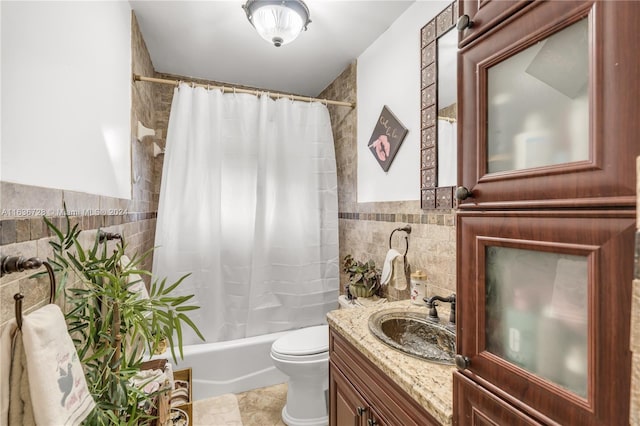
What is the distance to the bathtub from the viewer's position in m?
2.04

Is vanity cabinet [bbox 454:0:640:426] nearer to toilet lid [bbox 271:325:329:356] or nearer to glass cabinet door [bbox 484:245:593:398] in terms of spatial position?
glass cabinet door [bbox 484:245:593:398]

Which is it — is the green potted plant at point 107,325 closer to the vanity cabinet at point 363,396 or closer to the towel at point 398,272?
the vanity cabinet at point 363,396

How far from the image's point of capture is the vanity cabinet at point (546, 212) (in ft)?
1.45

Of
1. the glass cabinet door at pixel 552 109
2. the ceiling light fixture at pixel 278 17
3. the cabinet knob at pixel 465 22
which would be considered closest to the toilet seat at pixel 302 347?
the glass cabinet door at pixel 552 109

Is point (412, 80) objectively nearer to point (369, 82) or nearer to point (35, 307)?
point (369, 82)

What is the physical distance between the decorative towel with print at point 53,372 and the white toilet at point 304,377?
123 centimetres

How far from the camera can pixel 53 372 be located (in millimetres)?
582

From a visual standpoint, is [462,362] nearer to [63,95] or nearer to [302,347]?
[302,347]

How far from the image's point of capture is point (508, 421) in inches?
23.2

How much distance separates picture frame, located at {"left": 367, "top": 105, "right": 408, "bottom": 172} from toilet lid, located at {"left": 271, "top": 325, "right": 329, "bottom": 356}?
1253 mm

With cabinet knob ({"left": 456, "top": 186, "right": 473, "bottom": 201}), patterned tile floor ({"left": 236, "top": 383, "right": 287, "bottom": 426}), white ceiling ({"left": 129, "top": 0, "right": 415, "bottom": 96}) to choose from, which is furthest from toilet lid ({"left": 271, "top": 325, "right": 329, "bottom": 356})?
white ceiling ({"left": 129, "top": 0, "right": 415, "bottom": 96})

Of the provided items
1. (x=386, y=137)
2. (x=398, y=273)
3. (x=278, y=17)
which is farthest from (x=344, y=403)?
(x=278, y=17)

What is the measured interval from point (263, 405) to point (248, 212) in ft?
4.59

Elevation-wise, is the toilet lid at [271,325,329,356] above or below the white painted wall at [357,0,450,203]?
below
